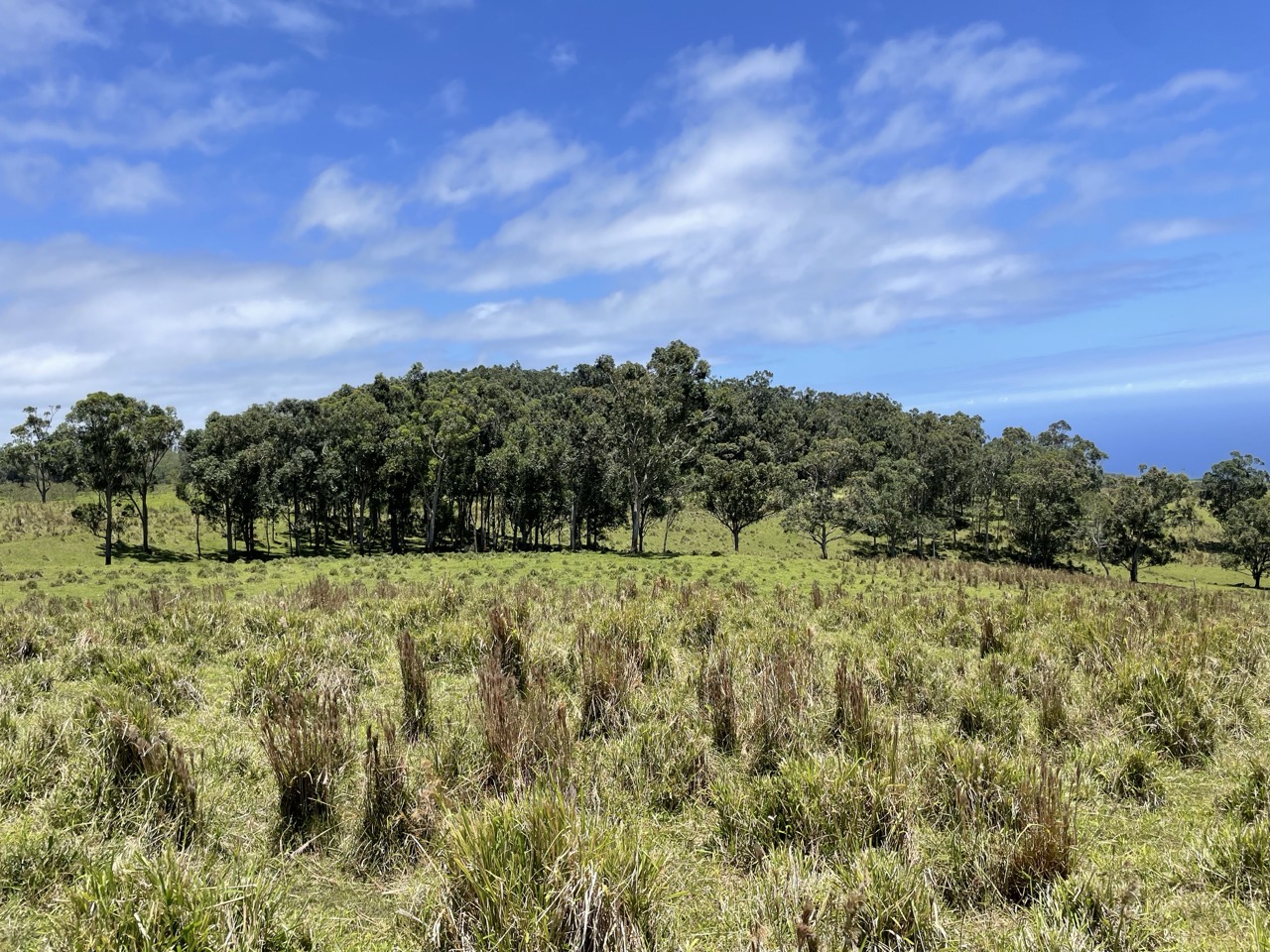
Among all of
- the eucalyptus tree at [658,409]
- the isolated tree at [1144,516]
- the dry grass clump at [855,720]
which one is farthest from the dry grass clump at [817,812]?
the isolated tree at [1144,516]

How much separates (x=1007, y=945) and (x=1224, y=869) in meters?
1.98

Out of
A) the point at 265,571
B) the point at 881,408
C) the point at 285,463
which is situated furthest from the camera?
the point at 881,408

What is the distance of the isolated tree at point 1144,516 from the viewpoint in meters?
54.5

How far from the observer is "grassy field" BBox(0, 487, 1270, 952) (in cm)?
352

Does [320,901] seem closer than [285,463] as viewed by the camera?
Yes

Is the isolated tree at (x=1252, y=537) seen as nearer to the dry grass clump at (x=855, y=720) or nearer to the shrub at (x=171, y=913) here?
the dry grass clump at (x=855, y=720)

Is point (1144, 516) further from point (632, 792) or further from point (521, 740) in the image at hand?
point (521, 740)

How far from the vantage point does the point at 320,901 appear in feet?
13.4

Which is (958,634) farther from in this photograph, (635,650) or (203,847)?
(203,847)

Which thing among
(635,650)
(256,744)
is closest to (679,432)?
(635,650)

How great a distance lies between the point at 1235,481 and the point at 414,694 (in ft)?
317

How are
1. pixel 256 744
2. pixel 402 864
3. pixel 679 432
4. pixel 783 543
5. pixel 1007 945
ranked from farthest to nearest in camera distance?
1. pixel 783 543
2. pixel 679 432
3. pixel 256 744
4. pixel 402 864
5. pixel 1007 945

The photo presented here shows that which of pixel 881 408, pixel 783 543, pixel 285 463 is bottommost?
pixel 783 543

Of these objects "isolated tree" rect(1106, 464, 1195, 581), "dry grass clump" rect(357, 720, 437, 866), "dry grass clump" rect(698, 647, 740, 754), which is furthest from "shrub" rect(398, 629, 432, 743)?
"isolated tree" rect(1106, 464, 1195, 581)
